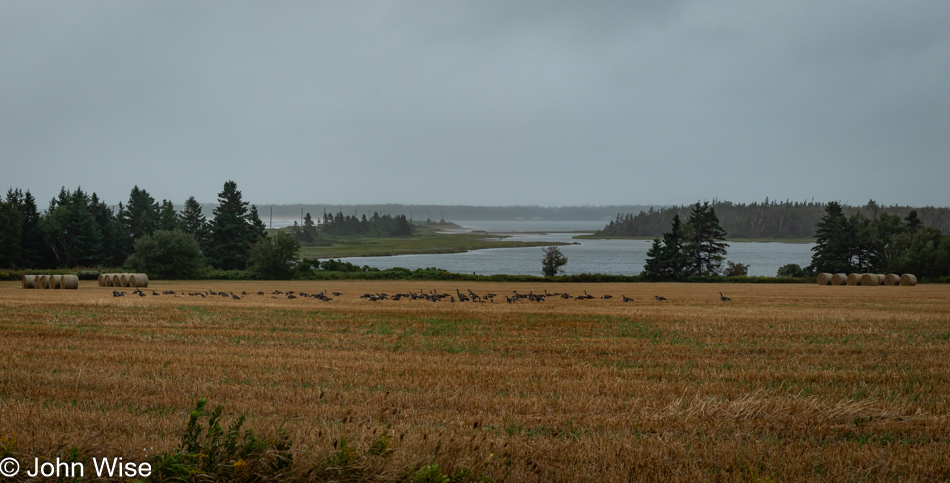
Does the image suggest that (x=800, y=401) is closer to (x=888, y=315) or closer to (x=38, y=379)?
(x=38, y=379)

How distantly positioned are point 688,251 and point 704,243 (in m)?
4.08

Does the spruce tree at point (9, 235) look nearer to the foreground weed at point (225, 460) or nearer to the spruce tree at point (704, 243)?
the spruce tree at point (704, 243)

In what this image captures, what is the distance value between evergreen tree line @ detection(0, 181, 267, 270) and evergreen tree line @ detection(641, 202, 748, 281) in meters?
48.7

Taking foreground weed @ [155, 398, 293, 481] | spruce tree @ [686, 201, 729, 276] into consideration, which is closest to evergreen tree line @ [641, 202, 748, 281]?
spruce tree @ [686, 201, 729, 276]

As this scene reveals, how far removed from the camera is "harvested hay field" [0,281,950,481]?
6.52 meters

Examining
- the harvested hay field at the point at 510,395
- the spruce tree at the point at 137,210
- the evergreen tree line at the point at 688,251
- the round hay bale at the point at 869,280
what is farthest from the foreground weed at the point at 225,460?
the spruce tree at the point at 137,210

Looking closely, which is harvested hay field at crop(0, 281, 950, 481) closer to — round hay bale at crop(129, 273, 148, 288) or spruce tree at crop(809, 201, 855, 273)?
round hay bale at crop(129, 273, 148, 288)

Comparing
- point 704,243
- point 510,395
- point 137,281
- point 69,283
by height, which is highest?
point 704,243

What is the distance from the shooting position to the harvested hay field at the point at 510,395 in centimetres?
652

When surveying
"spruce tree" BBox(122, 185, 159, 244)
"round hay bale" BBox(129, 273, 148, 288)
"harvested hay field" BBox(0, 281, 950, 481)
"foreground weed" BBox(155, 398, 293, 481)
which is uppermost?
"spruce tree" BBox(122, 185, 159, 244)

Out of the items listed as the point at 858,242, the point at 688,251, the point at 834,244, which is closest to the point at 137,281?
the point at 688,251

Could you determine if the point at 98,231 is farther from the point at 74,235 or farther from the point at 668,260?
the point at 668,260

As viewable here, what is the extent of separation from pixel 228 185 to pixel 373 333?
81.2 metres

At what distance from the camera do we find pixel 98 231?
8912 cm
